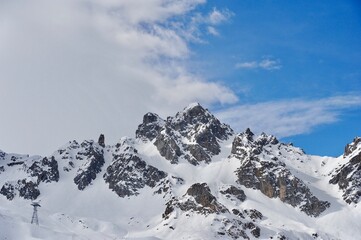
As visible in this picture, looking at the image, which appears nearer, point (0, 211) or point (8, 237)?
point (8, 237)

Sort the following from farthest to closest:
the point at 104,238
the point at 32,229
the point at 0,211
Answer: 1. the point at 104,238
2. the point at 0,211
3. the point at 32,229

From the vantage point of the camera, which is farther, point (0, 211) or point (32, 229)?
point (0, 211)

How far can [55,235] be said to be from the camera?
148250mm

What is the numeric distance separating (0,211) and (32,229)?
75.5ft

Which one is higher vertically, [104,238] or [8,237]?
[104,238]

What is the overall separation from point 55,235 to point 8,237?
547 inches

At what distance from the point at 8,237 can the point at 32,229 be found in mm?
10489

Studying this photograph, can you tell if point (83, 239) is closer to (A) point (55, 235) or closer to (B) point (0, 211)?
(A) point (55, 235)

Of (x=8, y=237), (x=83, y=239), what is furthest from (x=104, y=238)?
(x=8, y=237)

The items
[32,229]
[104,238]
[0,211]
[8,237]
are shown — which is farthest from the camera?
[104,238]

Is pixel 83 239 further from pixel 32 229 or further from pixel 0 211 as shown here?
pixel 0 211

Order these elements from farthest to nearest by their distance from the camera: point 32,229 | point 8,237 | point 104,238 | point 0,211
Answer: point 104,238 → point 0,211 → point 32,229 → point 8,237

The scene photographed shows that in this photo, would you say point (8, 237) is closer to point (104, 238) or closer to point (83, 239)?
point (83, 239)

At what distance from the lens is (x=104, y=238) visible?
182m
